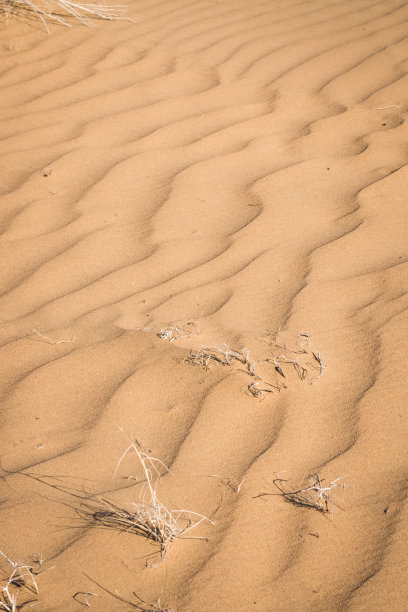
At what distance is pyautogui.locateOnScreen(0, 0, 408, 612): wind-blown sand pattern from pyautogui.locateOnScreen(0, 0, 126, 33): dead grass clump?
0.18 m

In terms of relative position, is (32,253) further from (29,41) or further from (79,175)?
(29,41)

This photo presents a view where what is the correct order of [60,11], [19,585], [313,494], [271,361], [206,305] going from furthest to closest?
[60,11] < [206,305] < [271,361] < [313,494] < [19,585]

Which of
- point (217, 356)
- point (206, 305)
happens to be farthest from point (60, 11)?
point (217, 356)

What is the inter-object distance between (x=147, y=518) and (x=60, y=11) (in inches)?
146

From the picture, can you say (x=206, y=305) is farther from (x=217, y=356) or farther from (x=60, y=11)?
(x=60, y=11)

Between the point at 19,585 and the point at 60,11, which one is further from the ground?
the point at 60,11

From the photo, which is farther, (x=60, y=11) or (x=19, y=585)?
(x=60, y=11)

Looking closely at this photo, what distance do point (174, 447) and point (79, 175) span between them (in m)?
1.58

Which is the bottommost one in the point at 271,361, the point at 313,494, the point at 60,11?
the point at 313,494

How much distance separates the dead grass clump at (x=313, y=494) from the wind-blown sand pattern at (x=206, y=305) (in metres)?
0.02

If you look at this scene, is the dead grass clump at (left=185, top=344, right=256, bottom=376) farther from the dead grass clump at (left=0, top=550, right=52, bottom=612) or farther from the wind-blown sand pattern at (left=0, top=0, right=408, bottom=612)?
the dead grass clump at (left=0, top=550, right=52, bottom=612)

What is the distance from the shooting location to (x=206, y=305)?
1.98 m

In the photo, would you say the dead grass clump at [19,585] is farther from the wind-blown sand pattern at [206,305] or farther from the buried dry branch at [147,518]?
the buried dry branch at [147,518]

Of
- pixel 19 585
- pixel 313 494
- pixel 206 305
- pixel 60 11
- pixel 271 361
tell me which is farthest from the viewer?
pixel 60 11
